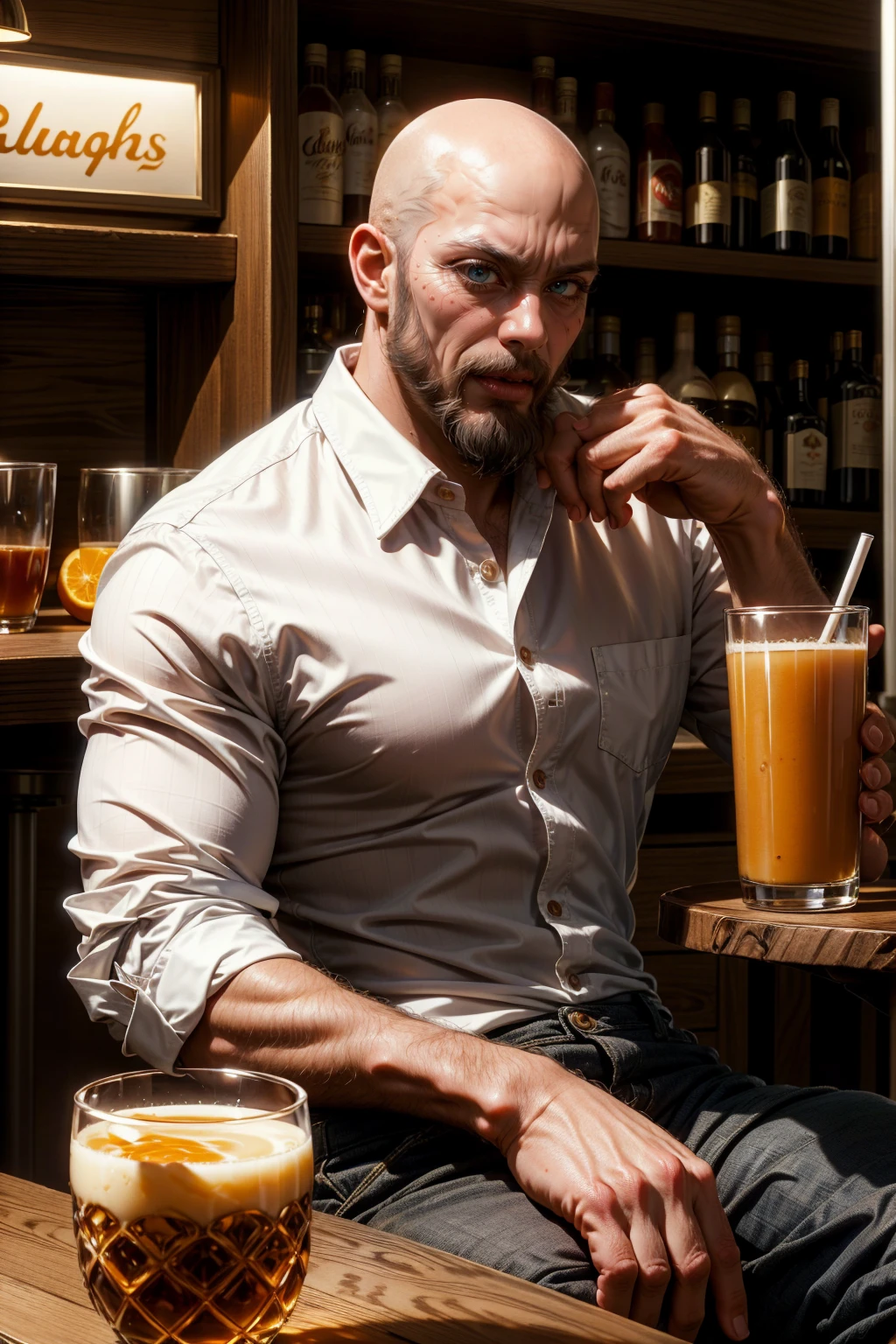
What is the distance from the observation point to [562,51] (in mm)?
2660

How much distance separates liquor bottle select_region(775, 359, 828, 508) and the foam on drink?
7.55 feet

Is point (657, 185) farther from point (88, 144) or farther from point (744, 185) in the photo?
point (88, 144)

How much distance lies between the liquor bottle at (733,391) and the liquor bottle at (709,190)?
0.17 m

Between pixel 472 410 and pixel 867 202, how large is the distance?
1677mm

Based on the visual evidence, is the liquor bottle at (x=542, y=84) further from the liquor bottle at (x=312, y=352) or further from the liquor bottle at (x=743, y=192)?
the liquor bottle at (x=312, y=352)

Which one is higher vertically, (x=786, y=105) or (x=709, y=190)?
(x=786, y=105)

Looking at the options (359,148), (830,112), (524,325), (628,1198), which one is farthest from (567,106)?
(628,1198)

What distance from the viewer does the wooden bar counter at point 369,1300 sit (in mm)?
657

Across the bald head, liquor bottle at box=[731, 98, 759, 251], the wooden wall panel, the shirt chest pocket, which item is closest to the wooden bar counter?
the shirt chest pocket

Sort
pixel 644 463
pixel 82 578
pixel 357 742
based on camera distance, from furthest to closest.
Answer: pixel 82 578, pixel 644 463, pixel 357 742

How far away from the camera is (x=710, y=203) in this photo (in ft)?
8.75

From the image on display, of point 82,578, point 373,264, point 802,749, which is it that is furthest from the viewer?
point 82,578

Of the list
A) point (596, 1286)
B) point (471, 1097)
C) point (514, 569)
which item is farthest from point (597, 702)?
point (596, 1286)

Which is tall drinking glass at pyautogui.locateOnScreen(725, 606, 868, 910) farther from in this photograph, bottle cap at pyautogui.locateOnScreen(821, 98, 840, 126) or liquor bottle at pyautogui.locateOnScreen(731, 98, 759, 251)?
bottle cap at pyautogui.locateOnScreen(821, 98, 840, 126)
